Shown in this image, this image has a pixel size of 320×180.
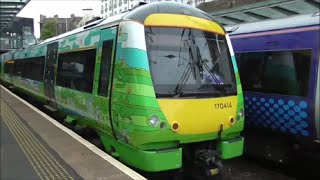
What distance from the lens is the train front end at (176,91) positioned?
6.11 metres

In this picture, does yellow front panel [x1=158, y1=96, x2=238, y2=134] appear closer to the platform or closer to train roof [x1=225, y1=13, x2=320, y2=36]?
the platform

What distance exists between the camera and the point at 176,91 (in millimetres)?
6367

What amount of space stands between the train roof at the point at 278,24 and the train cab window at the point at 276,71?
16.3 inches

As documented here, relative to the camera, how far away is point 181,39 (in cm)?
673

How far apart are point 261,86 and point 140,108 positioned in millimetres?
2912

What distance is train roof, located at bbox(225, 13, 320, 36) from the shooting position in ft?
23.2

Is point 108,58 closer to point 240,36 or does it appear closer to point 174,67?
point 174,67

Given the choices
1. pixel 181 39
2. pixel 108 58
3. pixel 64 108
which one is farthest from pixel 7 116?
pixel 181 39

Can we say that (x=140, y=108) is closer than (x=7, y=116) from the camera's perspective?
Yes

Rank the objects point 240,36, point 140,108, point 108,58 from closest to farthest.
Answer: point 140,108 → point 108,58 → point 240,36

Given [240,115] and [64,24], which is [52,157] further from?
[64,24]

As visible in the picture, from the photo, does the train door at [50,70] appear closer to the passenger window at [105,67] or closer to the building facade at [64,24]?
the passenger window at [105,67]

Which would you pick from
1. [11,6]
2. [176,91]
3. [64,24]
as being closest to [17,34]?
[11,6]

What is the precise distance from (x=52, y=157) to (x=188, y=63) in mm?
2462
